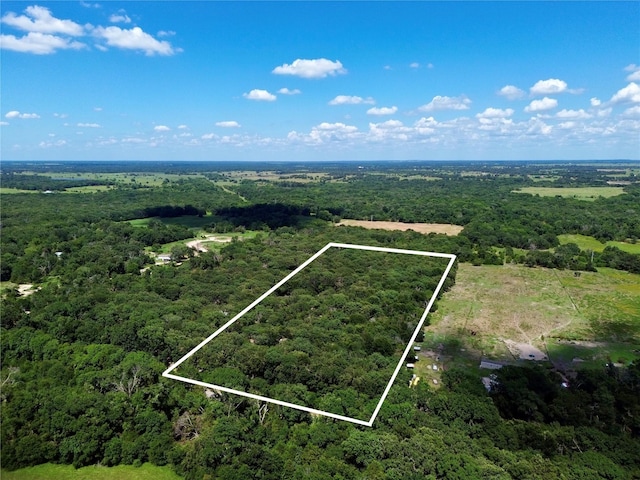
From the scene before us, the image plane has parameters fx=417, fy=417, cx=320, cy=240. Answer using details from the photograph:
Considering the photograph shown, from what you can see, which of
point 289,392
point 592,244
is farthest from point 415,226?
point 289,392

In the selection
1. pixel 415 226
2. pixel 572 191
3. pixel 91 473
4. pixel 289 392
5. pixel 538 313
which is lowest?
pixel 91 473

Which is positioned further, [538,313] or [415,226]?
[415,226]

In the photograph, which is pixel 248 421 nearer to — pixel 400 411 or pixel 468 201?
pixel 400 411

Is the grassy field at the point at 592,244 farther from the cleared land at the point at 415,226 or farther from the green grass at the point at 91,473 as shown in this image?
the green grass at the point at 91,473

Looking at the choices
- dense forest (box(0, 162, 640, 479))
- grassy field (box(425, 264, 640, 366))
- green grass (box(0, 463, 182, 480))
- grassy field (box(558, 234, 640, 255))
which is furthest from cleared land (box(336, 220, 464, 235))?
green grass (box(0, 463, 182, 480))

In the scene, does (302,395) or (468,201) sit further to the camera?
(468,201)

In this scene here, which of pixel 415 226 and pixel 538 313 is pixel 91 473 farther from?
pixel 415 226

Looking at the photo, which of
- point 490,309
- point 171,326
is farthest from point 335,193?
point 171,326
